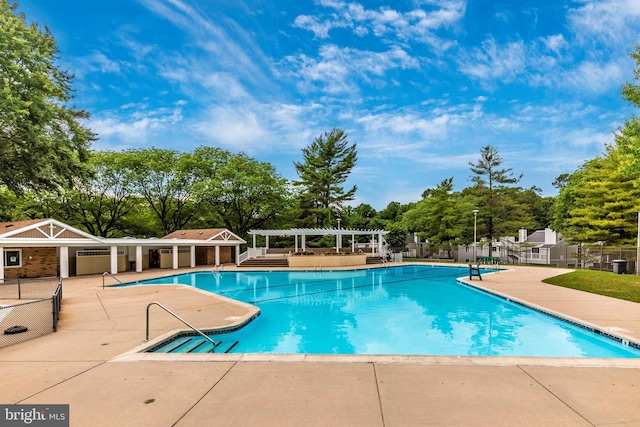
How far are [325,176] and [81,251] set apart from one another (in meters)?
25.5

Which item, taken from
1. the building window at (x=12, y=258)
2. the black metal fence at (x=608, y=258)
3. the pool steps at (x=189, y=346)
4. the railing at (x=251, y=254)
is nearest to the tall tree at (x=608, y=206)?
the black metal fence at (x=608, y=258)

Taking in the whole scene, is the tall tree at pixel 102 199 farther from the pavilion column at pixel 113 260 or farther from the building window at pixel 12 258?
the building window at pixel 12 258

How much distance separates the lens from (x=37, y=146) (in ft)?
42.0

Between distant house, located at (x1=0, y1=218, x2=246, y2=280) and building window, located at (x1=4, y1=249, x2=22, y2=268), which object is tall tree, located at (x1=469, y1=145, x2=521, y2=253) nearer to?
distant house, located at (x1=0, y1=218, x2=246, y2=280)

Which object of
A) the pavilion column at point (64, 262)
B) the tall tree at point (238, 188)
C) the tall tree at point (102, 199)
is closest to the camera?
the pavilion column at point (64, 262)

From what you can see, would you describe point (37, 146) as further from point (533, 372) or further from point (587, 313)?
point (587, 313)

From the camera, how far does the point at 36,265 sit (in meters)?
19.6

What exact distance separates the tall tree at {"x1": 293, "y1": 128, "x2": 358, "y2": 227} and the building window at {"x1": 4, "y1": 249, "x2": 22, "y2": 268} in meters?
25.7

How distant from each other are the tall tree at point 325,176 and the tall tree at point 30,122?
26.3 meters

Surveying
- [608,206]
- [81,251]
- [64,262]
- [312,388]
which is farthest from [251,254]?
[608,206]

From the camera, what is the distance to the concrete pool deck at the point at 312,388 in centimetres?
343

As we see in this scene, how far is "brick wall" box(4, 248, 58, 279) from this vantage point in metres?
18.8

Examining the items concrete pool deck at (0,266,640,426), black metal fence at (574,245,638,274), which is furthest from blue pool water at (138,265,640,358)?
black metal fence at (574,245,638,274)

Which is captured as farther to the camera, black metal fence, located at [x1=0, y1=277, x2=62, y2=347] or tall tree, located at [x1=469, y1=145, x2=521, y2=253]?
tall tree, located at [x1=469, y1=145, x2=521, y2=253]
